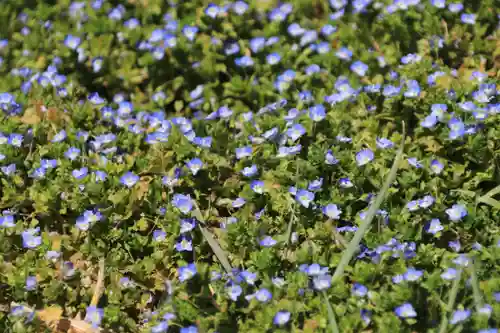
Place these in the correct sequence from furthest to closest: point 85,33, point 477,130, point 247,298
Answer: point 85,33, point 477,130, point 247,298

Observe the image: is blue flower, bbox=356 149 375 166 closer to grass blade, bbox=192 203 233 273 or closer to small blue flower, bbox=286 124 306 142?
small blue flower, bbox=286 124 306 142

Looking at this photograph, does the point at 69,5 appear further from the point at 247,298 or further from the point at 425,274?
the point at 425,274

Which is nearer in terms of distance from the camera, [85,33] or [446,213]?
[446,213]

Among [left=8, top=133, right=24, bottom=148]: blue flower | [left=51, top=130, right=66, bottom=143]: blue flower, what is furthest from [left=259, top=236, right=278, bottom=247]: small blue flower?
[left=8, top=133, right=24, bottom=148]: blue flower

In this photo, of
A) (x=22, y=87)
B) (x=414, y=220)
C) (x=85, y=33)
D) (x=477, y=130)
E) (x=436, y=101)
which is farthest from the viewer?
(x=85, y=33)

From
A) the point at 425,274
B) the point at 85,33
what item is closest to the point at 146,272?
the point at 425,274

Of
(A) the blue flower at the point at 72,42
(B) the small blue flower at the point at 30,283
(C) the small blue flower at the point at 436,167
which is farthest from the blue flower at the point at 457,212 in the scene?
(A) the blue flower at the point at 72,42

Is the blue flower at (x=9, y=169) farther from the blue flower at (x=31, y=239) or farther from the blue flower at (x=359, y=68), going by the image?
the blue flower at (x=359, y=68)
